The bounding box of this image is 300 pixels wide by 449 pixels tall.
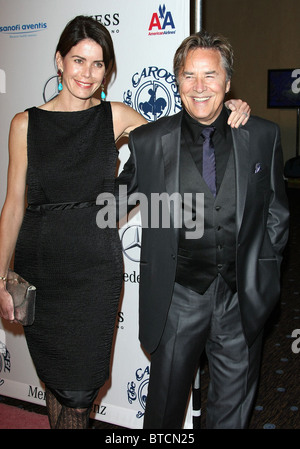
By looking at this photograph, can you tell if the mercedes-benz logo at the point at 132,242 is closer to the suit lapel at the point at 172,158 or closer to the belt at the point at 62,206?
the belt at the point at 62,206

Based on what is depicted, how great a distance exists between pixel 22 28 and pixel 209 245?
5.69 ft

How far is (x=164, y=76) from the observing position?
2568 millimetres

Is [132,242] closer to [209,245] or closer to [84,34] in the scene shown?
[209,245]

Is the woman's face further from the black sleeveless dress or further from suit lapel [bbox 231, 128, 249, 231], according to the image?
suit lapel [bbox 231, 128, 249, 231]

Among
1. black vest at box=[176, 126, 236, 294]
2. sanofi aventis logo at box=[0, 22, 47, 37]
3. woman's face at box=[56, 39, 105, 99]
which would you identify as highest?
sanofi aventis logo at box=[0, 22, 47, 37]

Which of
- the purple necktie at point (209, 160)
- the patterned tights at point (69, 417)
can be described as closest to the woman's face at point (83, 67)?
the purple necktie at point (209, 160)

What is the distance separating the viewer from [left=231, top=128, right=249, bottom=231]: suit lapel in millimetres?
1913

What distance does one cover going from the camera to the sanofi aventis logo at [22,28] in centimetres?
284

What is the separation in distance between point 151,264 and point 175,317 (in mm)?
218

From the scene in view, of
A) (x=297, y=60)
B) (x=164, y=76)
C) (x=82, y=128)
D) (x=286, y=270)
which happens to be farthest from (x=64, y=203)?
(x=297, y=60)

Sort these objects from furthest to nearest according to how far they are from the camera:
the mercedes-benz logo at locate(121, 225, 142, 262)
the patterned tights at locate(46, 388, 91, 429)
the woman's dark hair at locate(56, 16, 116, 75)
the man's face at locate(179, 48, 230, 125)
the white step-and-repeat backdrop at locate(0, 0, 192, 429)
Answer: the mercedes-benz logo at locate(121, 225, 142, 262) → the white step-and-repeat backdrop at locate(0, 0, 192, 429) → the patterned tights at locate(46, 388, 91, 429) → the woman's dark hair at locate(56, 16, 116, 75) → the man's face at locate(179, 48, 230, 125)

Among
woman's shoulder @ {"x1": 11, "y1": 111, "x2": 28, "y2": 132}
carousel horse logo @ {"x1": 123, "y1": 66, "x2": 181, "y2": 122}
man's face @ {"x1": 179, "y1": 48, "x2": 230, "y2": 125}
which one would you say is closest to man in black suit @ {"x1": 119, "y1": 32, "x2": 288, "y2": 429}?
man's face @ {"x1": 179, "y1": 48, "x2": 230, "y2": 125}

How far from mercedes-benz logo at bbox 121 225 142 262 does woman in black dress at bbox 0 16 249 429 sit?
2.11 ft
